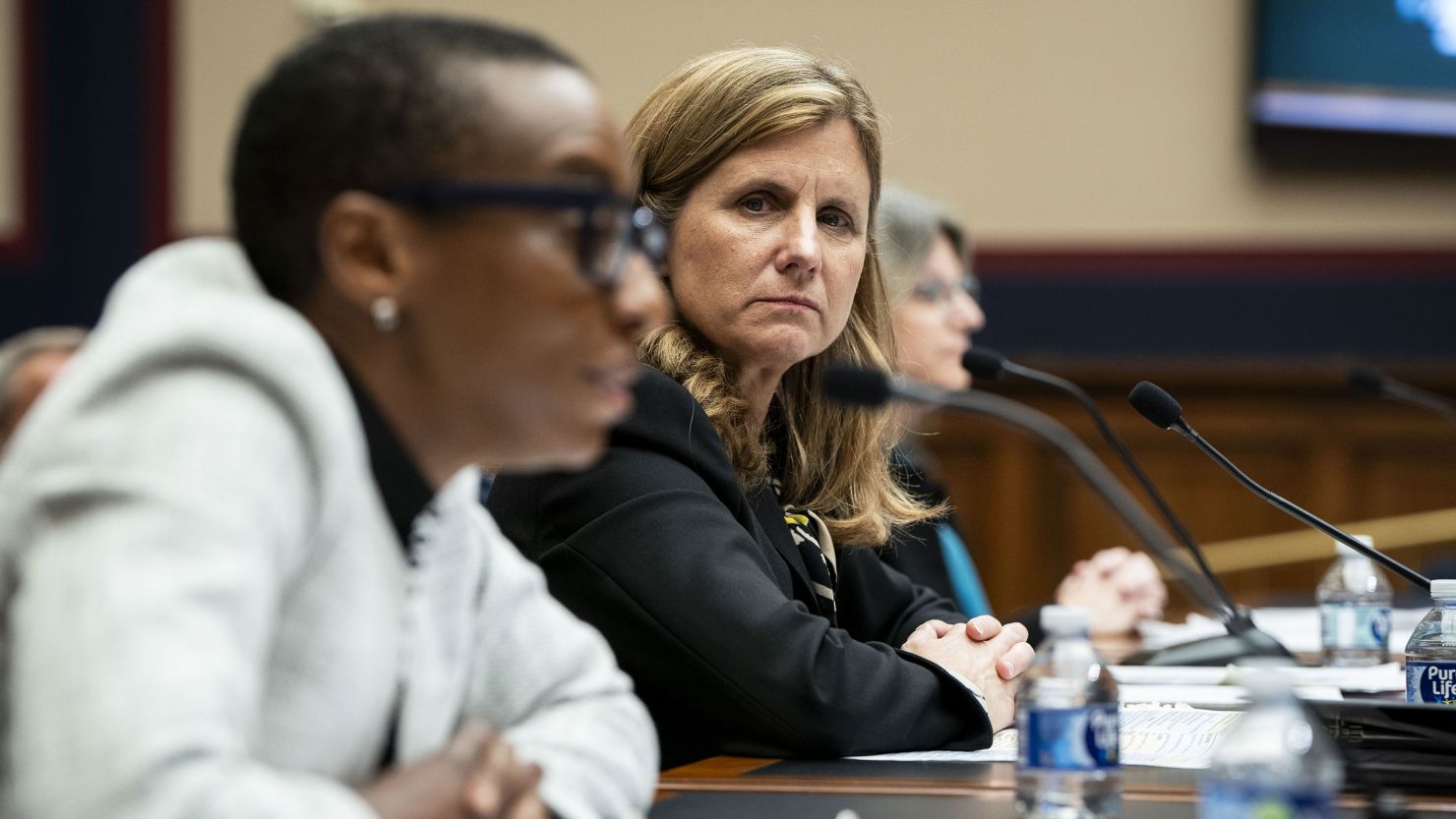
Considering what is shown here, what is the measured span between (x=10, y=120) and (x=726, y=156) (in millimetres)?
Answer: 4283

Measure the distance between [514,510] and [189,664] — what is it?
0.86 m

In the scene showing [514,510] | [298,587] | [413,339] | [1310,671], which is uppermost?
[413,339]

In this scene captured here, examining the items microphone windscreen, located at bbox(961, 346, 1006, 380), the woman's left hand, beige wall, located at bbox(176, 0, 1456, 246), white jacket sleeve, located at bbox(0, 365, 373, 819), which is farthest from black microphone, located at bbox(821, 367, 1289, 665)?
beige wall, located at bbox(176, 0, 1456, 246)

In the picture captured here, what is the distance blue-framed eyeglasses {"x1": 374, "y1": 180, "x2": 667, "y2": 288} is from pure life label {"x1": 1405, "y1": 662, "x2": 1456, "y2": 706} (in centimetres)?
105

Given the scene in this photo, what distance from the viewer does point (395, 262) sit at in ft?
3.27

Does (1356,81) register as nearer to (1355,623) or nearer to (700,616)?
(1355,623)

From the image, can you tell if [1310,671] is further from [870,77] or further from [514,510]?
[870,77]

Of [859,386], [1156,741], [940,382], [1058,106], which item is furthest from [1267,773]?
[1058,106]

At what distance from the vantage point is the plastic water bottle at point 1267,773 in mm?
856

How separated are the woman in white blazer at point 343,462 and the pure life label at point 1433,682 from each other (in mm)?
916

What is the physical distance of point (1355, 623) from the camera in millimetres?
2273

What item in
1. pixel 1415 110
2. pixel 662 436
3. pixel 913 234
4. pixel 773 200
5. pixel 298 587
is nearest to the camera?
pixel 298 587

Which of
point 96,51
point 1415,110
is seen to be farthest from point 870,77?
point 96,51

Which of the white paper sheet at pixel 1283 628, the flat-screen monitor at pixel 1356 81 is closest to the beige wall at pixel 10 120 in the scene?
the flat-screen monitor at pixel 1356 81
